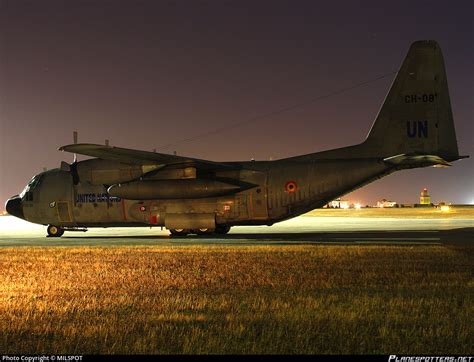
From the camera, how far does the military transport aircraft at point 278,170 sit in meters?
25.7

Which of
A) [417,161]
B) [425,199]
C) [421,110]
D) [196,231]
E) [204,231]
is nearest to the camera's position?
[417,161]

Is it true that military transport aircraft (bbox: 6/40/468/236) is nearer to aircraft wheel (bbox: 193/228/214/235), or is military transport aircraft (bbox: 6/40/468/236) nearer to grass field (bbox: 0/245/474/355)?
aircraft wheel (bbox: 193/228/214/235)

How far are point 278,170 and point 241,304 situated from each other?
55.8ft

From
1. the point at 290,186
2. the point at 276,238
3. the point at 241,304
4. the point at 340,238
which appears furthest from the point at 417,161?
the point at 241,304

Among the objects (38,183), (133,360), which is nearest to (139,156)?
(38,183)

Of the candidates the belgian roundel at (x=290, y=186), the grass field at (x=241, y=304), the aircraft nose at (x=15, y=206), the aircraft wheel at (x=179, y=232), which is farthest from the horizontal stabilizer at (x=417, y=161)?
the aircraft nose at (x=15, y=206)

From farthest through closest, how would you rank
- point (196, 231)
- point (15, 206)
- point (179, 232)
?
point (15, 206)
point (179, 232)
point (196, 231)

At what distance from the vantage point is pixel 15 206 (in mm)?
31438

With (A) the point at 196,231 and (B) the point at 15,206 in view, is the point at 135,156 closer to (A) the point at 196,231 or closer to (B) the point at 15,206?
(A) the point at 196,231

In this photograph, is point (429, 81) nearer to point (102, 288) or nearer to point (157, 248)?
point (157, 248)

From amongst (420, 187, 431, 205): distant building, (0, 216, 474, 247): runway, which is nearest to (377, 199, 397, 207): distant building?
(420, 187, 431, 205): distant building

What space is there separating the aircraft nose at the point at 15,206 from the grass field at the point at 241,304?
13961 mm

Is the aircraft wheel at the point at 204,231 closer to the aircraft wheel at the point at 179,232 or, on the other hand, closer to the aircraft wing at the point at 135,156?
the aircraft wheel at the point at 179,232

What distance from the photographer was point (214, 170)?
27188mm
